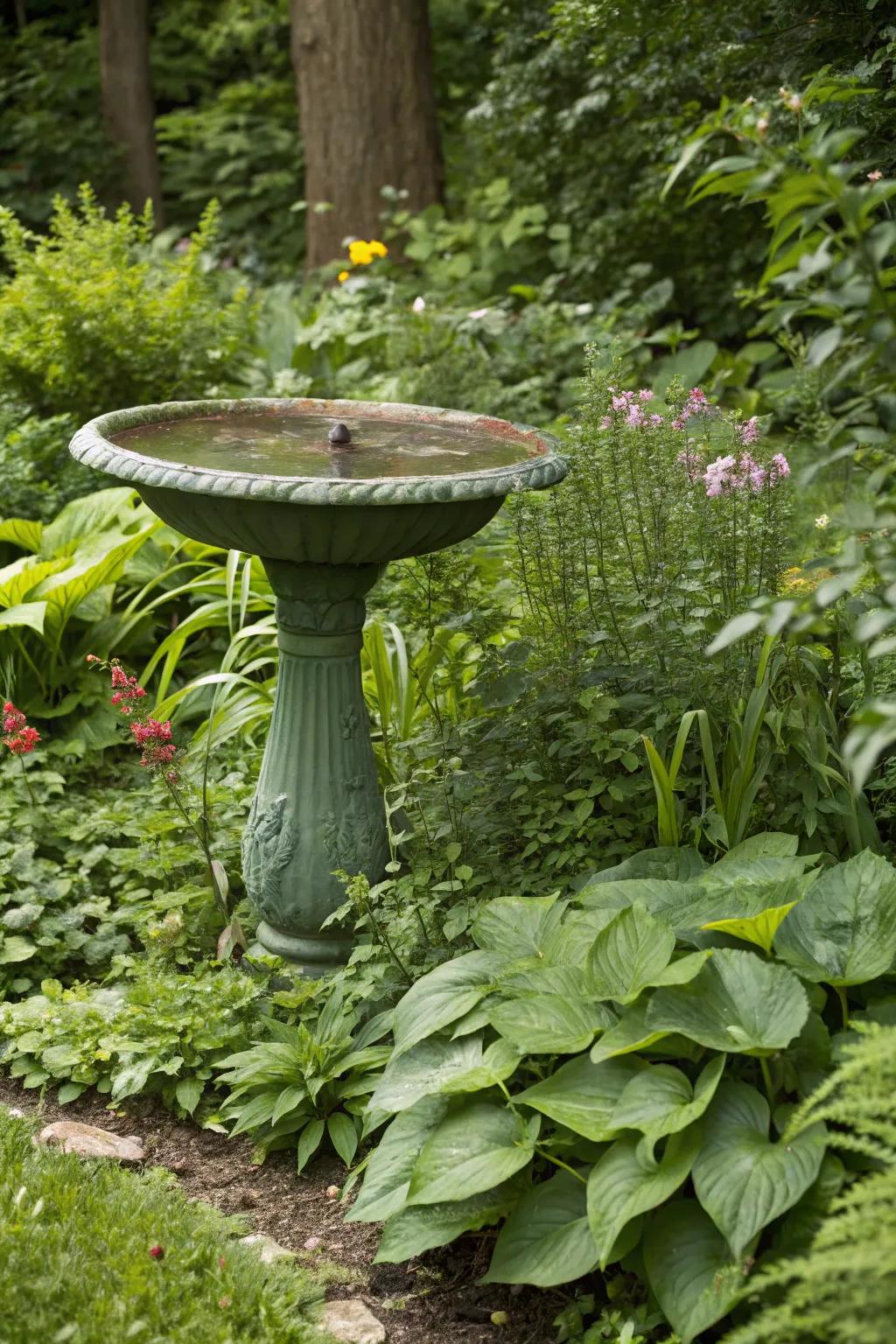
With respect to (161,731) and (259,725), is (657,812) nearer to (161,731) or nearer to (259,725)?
(161,731)

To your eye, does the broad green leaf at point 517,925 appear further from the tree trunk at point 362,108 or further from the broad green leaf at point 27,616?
the tree trunk at point 362,108

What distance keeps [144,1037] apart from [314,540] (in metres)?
1.22

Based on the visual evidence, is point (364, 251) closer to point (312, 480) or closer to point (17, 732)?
point (17, 732)

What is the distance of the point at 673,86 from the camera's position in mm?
6270

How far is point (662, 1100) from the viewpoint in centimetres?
221

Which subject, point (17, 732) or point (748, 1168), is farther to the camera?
point (17, 732)

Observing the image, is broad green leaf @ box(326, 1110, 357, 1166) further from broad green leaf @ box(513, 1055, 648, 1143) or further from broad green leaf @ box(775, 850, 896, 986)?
broad green leaf @ box(775, 850, 896, 986)

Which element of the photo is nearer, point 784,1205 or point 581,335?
point 784,1205

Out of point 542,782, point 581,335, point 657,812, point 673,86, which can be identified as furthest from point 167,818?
point 673,86

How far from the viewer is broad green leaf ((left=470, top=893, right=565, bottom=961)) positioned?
271 centimetres

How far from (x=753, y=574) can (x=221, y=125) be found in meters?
10.2

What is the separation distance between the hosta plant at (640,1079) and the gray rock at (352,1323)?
0.45 feet

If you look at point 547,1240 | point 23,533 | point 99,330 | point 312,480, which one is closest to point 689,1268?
point 547,1240

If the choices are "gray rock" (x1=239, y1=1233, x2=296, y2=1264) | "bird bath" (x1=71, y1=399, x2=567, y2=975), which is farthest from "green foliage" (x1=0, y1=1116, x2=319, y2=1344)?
"bird bath" (x1=71, y1=399, x2=567, y2=975)
